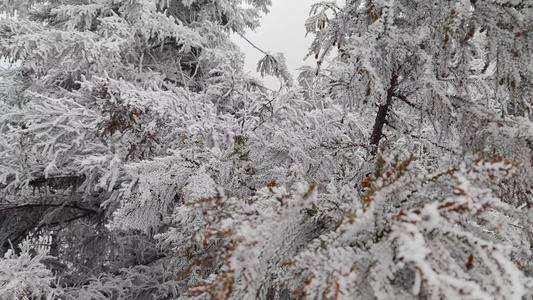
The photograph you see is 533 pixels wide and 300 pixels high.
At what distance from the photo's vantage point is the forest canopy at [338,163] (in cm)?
122

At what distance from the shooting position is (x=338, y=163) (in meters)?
2.77

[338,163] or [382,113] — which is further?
[338,163]

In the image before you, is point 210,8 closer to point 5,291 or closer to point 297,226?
point 5,291

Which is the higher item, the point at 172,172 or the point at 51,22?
the point at 51,22

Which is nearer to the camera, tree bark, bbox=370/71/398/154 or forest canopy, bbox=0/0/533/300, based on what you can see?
forest canopy, bbox=0/0/533/300

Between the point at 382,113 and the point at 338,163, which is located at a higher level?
the point at 382,113

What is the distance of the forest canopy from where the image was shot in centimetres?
122

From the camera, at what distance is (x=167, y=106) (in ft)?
10.5

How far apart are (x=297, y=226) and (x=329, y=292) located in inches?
20.4

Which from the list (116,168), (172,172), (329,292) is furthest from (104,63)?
(329,292)

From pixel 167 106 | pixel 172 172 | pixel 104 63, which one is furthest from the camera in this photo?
pixel 104 63

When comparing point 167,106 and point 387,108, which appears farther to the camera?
point 167,106

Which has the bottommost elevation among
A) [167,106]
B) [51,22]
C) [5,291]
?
[5,291]

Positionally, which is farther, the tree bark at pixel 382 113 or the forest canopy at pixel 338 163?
the tree bark at pixel 382 113
